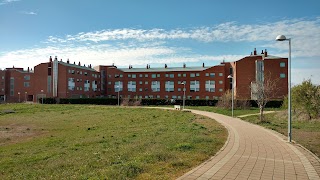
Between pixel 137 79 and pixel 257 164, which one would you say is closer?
pixel 257 164

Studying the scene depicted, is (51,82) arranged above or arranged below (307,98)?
above

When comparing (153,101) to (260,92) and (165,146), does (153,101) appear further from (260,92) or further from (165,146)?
(165,146)

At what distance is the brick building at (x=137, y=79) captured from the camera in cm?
6825

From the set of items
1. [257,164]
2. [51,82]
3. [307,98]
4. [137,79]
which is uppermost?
[137,79]

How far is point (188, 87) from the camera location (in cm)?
8331

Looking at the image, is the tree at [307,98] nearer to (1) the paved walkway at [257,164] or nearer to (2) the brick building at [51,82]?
(1) the paved walkway at [257,164]

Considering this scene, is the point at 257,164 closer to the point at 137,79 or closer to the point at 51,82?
the point at 51,82

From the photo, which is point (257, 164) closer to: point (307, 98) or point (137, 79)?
point (307, 98)

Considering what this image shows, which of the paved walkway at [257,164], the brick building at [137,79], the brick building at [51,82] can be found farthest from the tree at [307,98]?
the brick building at [51,82]

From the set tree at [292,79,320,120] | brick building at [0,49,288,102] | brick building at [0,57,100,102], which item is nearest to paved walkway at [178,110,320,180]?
tree at [292,79,320,120]

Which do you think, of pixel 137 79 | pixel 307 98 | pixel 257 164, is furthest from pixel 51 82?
pixel 257 164

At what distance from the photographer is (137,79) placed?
89125mm

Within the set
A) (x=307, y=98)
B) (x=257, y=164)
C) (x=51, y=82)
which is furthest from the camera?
(x=51, y=82)

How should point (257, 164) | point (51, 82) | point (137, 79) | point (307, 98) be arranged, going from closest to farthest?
point (257, 164) → point (307, 98) → point (51, 82) → point (137, 79)
